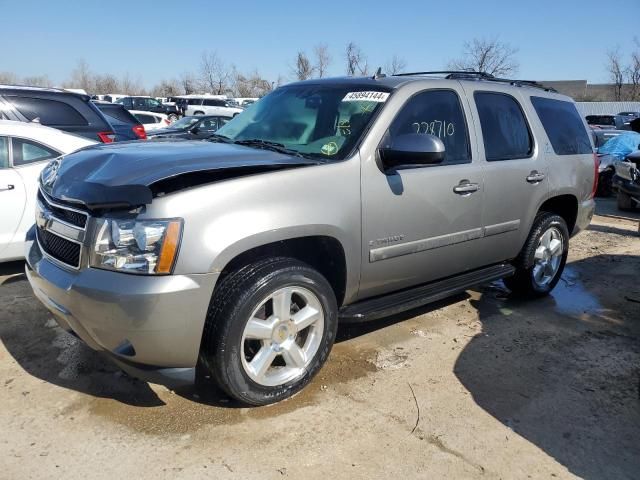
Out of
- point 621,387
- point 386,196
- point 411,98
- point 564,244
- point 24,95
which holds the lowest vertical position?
point 621,387

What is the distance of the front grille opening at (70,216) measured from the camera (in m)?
2.67

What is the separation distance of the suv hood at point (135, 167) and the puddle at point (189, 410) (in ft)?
3.81

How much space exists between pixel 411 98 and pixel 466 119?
585mm

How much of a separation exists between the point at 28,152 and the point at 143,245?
323 cm

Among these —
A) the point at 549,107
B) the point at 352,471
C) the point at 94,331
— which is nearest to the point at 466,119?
the point at 549,107

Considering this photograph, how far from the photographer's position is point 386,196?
3309mm

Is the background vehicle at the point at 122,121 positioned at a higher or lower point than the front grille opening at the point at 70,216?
higher

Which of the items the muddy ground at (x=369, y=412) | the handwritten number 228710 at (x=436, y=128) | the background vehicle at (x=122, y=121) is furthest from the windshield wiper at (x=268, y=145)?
the background vehicle at (x=122, y=121)

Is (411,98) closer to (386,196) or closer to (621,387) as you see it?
(386,196)

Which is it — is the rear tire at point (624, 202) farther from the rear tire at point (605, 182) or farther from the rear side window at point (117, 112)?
the rear side window at point (117, 112)

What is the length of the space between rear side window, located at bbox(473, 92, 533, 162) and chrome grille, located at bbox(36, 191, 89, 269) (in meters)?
2.88

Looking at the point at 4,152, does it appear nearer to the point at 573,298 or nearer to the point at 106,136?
the point at 106,136

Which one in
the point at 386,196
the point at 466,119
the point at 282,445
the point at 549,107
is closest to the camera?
the point at 282,445

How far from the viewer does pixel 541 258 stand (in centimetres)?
495
